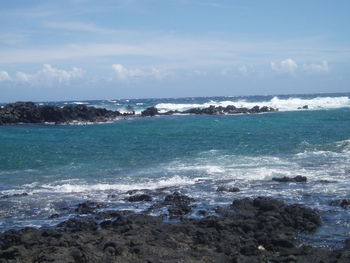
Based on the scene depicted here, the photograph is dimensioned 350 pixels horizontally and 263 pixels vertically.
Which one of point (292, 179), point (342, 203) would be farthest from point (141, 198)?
point (342, 203)

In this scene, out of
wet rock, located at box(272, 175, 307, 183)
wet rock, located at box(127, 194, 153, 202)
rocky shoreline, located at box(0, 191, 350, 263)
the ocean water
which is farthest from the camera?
wet rock, located at box(272, 175, 307, 183)

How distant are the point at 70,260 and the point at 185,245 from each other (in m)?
2.80

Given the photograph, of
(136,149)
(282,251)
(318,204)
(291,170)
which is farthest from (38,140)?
(282,251)

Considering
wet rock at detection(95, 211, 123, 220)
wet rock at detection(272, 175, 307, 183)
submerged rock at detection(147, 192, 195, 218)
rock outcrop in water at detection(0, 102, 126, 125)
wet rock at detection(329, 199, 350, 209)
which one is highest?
rock outcrop in water at detection(0, 102, 126, 125)

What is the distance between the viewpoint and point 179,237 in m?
11.6

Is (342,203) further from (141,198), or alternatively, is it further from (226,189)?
(141,198)

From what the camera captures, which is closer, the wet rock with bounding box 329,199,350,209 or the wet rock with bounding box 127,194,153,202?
the wet rock with bounding box 329,199,350,209

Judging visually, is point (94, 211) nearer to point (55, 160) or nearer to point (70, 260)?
point (70, 260)

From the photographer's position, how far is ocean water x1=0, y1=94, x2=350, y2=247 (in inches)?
613

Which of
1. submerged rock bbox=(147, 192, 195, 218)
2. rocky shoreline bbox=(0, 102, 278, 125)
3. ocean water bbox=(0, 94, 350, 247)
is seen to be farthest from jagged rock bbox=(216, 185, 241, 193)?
rocky shoreline bbox=(0, 102, 278, 125)

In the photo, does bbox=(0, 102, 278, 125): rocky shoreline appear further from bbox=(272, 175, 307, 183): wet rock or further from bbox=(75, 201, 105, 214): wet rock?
bbox=(75, 201, 105, 214): wet rock

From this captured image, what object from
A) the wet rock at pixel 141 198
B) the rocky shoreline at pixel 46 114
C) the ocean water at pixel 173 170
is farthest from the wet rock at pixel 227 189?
the rocky shoreline at pixel 46 114

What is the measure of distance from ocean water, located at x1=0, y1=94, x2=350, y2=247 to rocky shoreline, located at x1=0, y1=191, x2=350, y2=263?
914mm

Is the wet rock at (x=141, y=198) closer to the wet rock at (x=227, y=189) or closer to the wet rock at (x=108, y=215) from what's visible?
the wet rock at (x=108, y=215)
